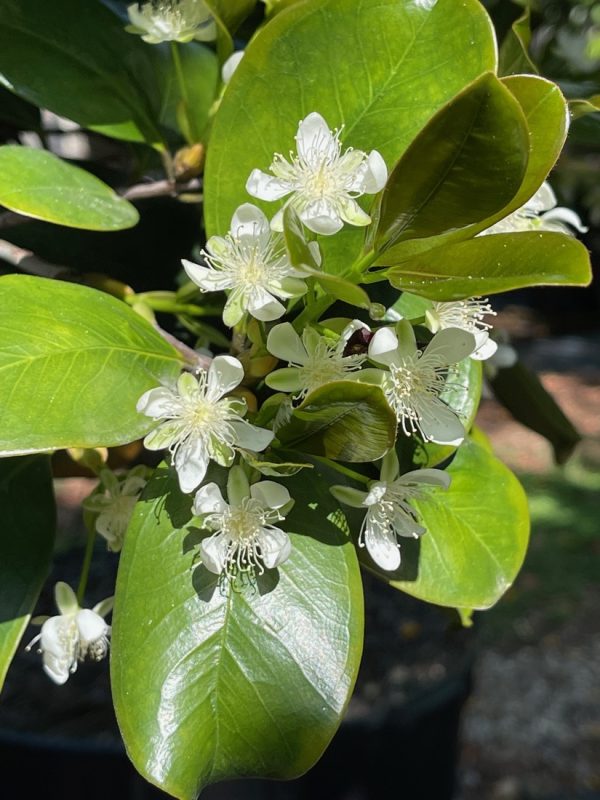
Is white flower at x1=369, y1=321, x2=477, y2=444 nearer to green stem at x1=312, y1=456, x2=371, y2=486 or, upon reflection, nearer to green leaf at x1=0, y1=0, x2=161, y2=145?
green stem at x1=312, y1=456, x2=371, y2=486

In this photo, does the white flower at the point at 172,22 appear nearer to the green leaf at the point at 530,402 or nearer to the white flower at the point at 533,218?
the white flower at the point at 533,218

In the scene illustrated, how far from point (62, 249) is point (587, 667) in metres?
1.98

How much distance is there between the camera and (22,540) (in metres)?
0.64

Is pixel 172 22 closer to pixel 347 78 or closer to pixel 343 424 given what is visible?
pixel 347 78

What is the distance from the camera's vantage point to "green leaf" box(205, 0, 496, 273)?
1.70 feet

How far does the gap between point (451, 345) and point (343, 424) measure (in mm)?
82

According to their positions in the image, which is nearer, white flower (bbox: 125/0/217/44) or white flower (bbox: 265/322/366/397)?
white flower (bbox: 265/322/366/397)

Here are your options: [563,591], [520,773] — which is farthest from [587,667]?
[520,773]

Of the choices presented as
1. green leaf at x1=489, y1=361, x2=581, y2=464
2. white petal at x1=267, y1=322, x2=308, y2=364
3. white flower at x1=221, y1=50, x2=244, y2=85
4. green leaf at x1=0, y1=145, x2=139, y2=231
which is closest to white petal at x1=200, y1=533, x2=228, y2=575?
white petal at x1=267, y1=322, x2=308, y2=364

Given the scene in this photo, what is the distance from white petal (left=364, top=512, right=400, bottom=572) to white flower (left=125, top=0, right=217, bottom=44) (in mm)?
391

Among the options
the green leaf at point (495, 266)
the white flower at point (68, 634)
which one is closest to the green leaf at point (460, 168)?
the green leaf at point (495, 266)

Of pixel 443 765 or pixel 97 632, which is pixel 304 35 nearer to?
pixel 97 632

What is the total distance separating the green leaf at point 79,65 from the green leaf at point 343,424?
13.4 inches

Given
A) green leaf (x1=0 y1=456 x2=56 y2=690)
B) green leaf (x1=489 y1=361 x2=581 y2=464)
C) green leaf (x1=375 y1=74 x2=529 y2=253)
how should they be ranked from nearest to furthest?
green leaf (x1=375 y1=74 x2=529 y2=253) < green leaf (x1=0 y1=456 x2=56 y2=690) < green leaf (x1=489 y1=361 x2=581 y2=464)
